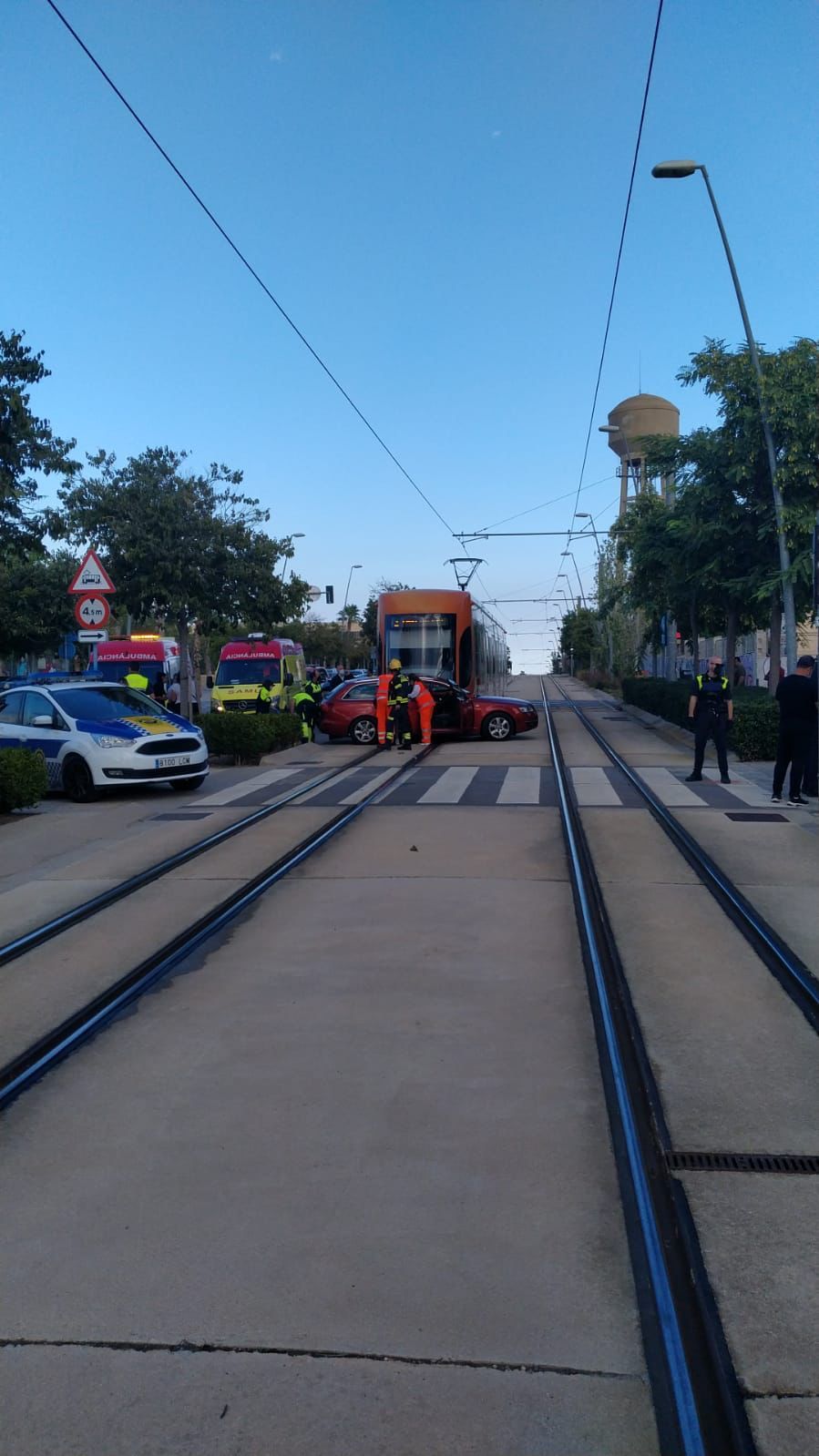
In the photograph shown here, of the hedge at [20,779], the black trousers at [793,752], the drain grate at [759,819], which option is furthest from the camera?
the black trousers at [793,752]

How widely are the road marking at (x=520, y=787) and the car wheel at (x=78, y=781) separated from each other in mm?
5240

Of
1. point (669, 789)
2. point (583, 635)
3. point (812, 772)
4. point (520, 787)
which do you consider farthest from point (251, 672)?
point (583, 635)

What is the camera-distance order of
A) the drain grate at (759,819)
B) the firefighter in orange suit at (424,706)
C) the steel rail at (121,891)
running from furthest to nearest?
the firefighter in orange suit at (424,706), the drain grate at (759,819), the steel rail at (121,891)

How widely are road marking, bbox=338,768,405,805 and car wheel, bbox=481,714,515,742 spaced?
640 cm

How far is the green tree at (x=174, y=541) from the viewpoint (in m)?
30.1

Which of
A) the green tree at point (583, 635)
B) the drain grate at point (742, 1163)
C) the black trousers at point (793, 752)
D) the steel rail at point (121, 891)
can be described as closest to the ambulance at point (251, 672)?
the steel rail at point (121, 891)

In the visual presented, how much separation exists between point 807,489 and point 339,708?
1025cm

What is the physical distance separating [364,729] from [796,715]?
1271 centimetres

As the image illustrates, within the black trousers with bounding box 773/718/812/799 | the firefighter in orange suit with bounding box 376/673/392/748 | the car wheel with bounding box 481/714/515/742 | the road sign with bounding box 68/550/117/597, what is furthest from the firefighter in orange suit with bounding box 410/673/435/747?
the black trousers with bounding box 773/718/812/799

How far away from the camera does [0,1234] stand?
3941 millimetres

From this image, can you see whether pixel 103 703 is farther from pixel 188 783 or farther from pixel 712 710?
pixel 712 710

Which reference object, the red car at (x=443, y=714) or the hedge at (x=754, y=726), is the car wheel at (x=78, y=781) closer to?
the red car at (x=443, y=714)

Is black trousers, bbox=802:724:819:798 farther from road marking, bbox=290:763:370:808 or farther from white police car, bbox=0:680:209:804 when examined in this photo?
white police car, bbox=0:680:209:804

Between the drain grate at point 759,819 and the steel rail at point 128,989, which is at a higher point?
the drain grate at point 759,819
